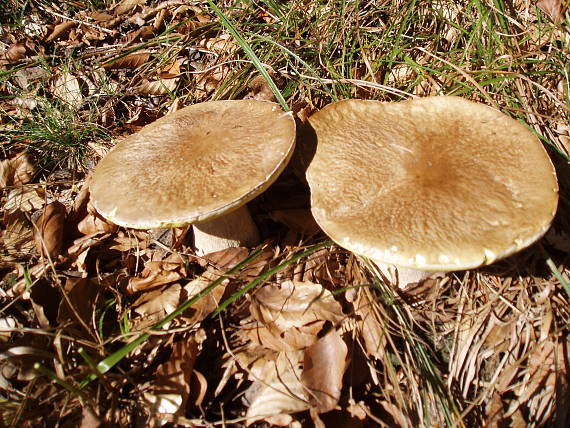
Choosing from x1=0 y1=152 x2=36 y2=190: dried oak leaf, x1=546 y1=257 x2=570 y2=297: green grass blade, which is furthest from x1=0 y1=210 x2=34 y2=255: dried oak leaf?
x1=546 y1=257 x2=570 y2=297: green grass blade

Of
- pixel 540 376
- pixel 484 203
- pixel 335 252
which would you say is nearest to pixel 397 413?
pixel 540 376

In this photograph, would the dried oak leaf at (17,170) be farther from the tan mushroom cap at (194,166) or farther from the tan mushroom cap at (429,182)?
the tan mushroom cap at (429,182)

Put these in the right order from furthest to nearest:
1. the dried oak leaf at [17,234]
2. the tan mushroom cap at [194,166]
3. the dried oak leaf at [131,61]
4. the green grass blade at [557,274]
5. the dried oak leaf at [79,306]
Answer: the dried oak leaf at [131,61] < the dried oak leaf at [17,234] < the dried oak leaf at [79,306] < the green grass blade at [557,274] < the tan mushroom cap at [194,166]

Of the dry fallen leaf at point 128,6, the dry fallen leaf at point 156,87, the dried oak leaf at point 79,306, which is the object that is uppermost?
the dry fallen leaf at point 128,6

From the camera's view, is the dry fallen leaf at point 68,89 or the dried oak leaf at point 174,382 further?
the dry fallen leaf at point 68,89

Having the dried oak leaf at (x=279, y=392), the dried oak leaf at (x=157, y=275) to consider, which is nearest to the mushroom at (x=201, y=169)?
the dried oak leaf at (x=157, y=275)

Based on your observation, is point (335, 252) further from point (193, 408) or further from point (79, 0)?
point (79, 0)

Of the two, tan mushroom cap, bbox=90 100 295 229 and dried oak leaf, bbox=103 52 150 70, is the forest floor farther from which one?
tan mushroom cap, bbox=90 100 295 229

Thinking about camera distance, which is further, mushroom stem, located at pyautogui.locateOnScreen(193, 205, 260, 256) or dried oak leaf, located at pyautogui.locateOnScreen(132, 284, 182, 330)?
mushroom stem, located at pyautogui.locateOnScreen(193, 205, 260, 256)

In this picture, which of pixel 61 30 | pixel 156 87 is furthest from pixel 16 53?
pixel 156 87
